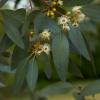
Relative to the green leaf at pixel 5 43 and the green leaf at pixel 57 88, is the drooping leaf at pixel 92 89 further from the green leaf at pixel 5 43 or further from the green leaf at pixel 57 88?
the green leaf at pixel 5 43

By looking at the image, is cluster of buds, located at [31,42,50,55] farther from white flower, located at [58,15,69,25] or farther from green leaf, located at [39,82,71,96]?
green leaf, located at [39,82,71,96]

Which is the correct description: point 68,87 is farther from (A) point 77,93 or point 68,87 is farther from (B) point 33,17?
(B) point 33,17

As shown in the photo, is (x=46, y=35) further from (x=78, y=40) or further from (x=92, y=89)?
(x=92, y=89)

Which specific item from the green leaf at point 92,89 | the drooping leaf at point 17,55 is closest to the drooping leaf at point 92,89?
the green leaf at point 92,89

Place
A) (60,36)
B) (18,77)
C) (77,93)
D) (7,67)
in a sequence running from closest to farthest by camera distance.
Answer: (60,36) < (18,77) < (77,93) < (7,67)

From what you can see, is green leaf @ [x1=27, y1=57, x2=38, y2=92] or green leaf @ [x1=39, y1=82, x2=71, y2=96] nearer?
green leaf @ [x1=27, y1=57, x2=38, y2=92]

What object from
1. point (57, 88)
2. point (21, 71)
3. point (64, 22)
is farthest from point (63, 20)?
point (57, 88)

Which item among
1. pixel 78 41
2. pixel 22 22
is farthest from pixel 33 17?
pixel 78 41

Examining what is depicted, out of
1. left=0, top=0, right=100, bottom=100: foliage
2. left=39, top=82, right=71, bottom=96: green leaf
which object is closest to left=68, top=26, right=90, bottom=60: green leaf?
left=0, top=0, right=100, bottom=100: foliage
